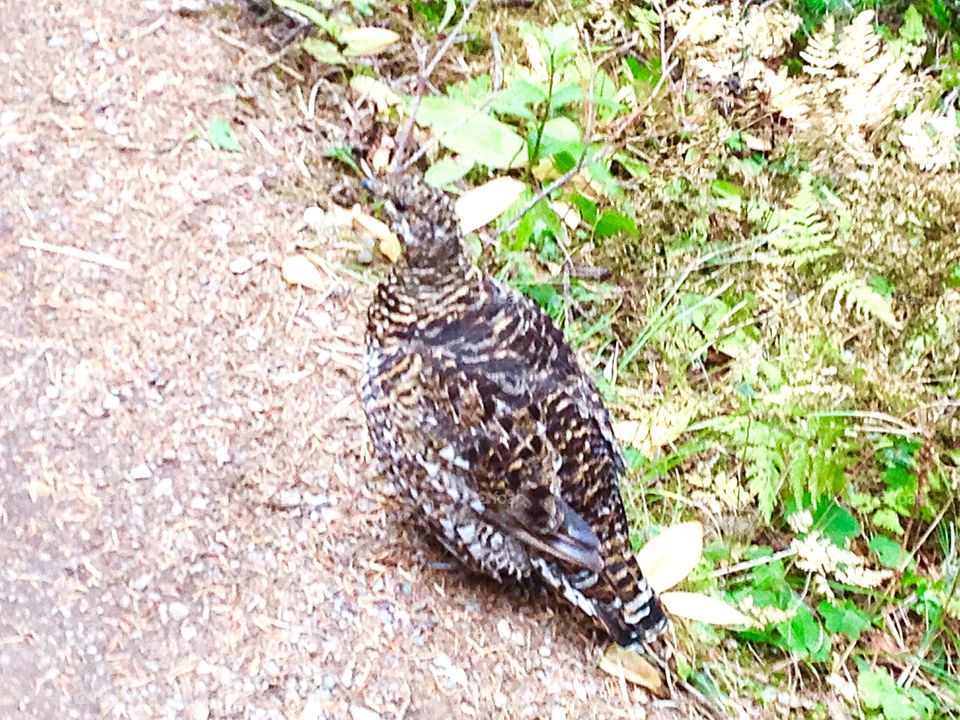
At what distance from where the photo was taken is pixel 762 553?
142 inches

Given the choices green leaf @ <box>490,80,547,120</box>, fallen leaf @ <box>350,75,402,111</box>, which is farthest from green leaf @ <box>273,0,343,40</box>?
green leaf @ <box>490,80,547,120</box>

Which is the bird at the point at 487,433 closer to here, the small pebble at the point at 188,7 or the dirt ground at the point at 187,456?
the dirt ground at the point at 187,456

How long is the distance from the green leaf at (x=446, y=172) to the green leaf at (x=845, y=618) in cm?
203

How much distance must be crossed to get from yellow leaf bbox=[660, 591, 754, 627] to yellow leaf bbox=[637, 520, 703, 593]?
0.05 m

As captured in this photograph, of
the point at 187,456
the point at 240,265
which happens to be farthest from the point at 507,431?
the point at 240,265

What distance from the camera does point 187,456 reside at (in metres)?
3.15

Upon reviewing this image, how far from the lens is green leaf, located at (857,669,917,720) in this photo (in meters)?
3.33

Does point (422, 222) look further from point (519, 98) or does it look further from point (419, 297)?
point (519, 98)

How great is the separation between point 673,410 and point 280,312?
1469mm

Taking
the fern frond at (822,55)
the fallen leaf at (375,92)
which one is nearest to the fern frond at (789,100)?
the fern frond at (822,55)

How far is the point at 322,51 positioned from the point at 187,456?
200cm

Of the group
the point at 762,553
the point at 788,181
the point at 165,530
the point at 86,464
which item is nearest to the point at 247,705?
the point at 165,530

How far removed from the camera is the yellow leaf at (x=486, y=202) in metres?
4.07

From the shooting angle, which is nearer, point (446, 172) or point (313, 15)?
point (446, 172)
